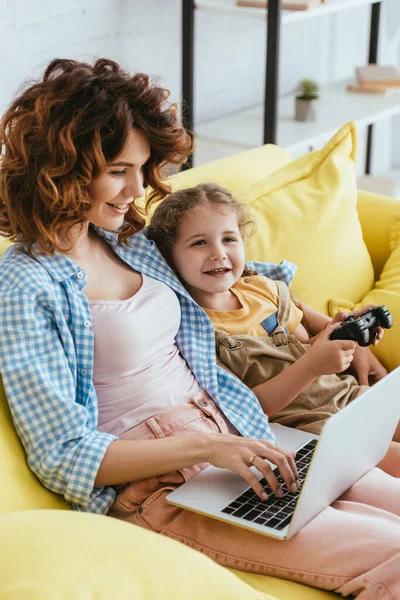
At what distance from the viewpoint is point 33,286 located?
1.32 metres

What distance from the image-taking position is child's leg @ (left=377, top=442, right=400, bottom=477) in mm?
1599

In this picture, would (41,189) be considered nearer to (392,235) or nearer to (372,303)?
(372,303)

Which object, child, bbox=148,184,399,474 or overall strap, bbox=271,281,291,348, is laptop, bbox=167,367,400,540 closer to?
child, bbox=148,184,399,474

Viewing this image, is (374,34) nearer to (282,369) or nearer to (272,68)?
(272,68)

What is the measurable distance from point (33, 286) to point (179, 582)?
49cm

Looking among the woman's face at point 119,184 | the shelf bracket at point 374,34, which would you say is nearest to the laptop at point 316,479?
the woman's face at point 119,184

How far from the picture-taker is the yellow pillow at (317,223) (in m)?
1.92

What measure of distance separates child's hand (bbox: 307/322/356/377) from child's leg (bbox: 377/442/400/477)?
0.22m

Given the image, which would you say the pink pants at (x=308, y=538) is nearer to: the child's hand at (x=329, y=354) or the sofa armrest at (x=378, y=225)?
the child's hand at (x=329, y=354)

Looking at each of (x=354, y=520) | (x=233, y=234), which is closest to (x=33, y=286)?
(x=233, y=234)

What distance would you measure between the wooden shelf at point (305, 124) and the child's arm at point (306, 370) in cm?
143

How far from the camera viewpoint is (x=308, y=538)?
1267 millimetres

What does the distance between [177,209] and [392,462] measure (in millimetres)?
601

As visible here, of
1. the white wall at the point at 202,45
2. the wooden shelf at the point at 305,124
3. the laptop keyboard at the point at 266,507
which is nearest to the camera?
the laptop keyboard at the point at 266,507
